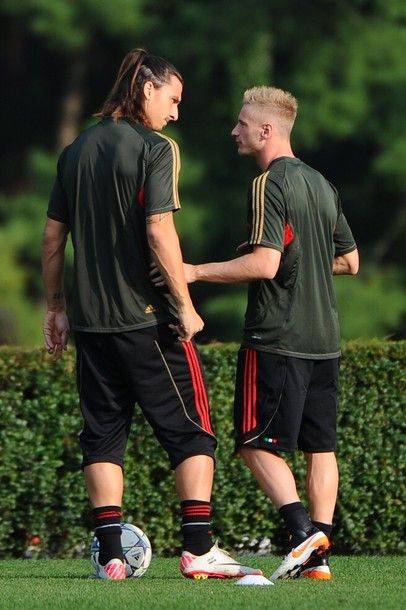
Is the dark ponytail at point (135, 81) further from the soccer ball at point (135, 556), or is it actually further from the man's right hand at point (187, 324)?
the soccer ball at point (135, 556)

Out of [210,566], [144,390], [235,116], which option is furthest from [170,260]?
[235,116]

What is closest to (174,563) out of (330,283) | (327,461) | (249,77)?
(327,461)

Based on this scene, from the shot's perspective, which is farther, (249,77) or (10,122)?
(10,122)

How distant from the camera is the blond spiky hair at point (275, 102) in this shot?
21.1 ft

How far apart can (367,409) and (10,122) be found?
2133cm

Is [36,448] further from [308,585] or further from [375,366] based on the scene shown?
[308,585]

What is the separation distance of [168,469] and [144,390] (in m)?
2.20

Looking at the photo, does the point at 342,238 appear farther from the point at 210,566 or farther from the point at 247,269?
the point at 210,566

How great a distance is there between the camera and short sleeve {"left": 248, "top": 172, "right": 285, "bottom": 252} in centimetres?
621

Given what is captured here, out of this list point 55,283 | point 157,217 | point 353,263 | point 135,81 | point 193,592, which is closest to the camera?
point 193,592

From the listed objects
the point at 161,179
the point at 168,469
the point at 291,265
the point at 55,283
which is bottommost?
the point at 168,469

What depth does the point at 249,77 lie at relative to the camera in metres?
24.3

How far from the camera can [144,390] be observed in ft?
20.5

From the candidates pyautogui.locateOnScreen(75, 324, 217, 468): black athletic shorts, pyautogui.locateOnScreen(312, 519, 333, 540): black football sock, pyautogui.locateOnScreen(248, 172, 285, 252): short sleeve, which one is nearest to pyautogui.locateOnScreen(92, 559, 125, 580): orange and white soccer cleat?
pyautogui.locateOnScreen(75, 324, 217, 468): black athletic shorts
